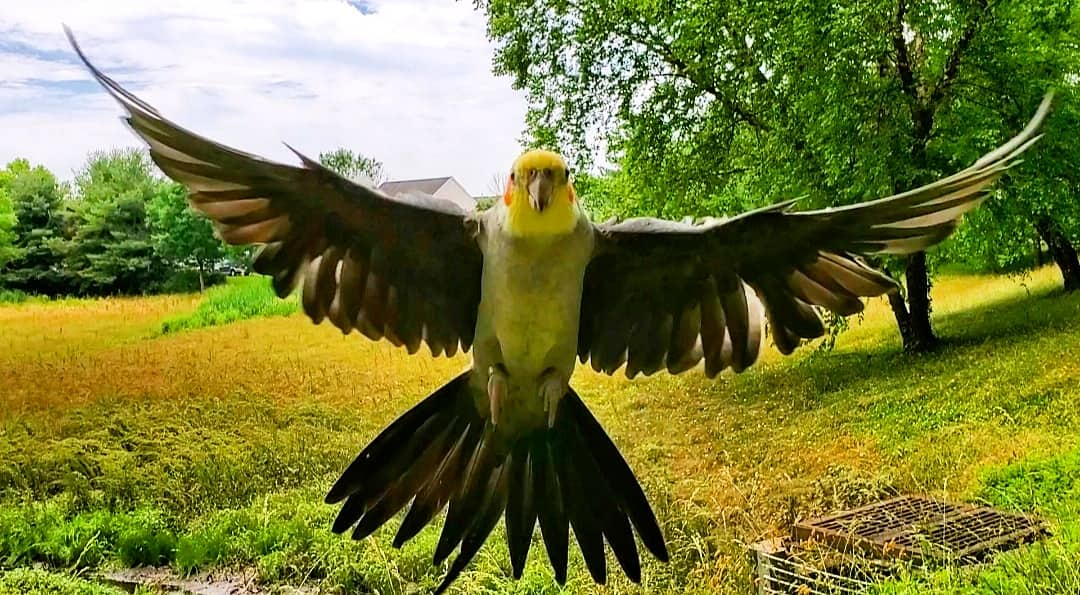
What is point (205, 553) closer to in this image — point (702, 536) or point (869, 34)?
point (702, 536)

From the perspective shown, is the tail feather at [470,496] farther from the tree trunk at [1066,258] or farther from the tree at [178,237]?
the tree trunk at [1066,258]

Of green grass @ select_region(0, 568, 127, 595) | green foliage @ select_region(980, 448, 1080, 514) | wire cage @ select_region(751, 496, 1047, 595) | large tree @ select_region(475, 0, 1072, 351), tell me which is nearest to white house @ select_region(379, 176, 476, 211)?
large tree @ select_region(475, 0, 1072, 351)

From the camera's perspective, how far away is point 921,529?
8.74 feet

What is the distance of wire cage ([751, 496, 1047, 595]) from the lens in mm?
2496

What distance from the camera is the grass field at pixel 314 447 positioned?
3016 millimetres

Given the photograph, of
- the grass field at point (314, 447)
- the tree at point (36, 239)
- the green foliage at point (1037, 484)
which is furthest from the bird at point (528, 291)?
the tree at point (36, 239)

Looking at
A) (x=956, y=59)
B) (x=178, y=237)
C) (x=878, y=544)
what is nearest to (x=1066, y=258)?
(x=956, y=59)

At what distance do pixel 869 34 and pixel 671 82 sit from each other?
2.58 ft

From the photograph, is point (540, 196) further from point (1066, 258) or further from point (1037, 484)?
point (1066, 258)

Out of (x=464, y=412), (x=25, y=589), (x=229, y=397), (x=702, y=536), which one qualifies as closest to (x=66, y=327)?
(x=229, y=397)

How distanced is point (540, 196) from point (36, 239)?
10.3 ft

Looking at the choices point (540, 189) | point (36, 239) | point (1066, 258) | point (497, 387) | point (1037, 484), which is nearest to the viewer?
point (540, 189)

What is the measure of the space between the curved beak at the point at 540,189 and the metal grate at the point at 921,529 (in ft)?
6.64

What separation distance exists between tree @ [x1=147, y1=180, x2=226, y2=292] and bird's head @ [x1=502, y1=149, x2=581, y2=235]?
6.65 feet
